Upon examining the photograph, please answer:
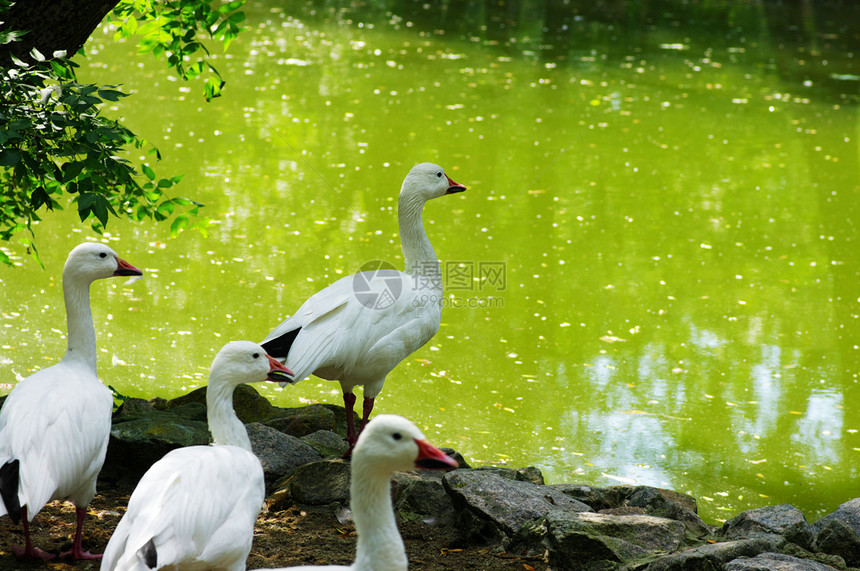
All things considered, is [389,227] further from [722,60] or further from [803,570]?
[722,60]

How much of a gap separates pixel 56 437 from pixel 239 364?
0.80 m

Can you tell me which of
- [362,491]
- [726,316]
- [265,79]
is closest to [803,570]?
[362,491]

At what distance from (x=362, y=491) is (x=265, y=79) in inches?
477

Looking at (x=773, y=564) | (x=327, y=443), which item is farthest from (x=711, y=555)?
(x=327, y=443)

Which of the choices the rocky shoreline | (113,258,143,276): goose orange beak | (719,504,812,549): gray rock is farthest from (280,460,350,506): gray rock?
(719,504,812,549): gray rock

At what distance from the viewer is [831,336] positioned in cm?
774

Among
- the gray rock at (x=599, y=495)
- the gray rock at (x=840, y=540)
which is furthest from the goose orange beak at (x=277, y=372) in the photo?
the gray rock at (x=840, y=540)

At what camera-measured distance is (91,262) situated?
4.20 meters

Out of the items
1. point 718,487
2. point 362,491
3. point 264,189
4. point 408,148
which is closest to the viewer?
point 362,491

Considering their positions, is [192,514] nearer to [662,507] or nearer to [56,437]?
[56,437]

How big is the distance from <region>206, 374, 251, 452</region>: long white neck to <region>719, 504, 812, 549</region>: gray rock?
257cm

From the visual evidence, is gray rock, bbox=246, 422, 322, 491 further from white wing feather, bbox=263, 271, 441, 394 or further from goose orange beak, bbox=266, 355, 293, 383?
goose orange beak, bbox=266, 355, 293, 383

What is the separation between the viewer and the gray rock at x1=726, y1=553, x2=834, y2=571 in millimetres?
3527

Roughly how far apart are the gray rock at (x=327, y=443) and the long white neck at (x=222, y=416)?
1240 millimetres
